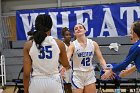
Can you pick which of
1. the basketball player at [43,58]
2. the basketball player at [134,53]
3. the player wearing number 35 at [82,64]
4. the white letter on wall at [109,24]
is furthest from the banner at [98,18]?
the basketball player at [43,58]

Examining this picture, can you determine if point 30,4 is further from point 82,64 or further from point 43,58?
point 43,58

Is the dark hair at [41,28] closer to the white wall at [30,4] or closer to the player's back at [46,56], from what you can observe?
the player's back at [46,56]

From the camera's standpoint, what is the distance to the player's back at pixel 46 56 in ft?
10.1

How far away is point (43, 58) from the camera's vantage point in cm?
309

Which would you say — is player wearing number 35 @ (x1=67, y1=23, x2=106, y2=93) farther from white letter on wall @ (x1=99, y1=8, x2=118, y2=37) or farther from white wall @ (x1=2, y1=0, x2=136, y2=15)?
white wall @ (x1=2, y1=0, x2=136, y2=15)

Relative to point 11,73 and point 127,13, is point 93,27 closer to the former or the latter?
point 127,13

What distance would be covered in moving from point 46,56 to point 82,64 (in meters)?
1.73

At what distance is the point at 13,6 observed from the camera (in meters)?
13.0

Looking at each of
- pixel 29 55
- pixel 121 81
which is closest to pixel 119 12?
pixel 121 81

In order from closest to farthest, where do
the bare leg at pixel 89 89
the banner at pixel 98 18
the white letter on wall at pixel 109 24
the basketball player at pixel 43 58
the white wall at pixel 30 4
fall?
1. the basketball player at pixel 43 58
2. the bare leg at pixel 89 89
3. the banner at pixel 98 18
4. the white letter on wall at pixel 109 24
5. the white wall at pixel 30 4

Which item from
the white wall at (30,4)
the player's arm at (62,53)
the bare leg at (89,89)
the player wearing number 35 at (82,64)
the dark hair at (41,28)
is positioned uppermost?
the white wall at (30,4)

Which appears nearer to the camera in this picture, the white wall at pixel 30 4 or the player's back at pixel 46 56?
the player's back at pixel 46 56

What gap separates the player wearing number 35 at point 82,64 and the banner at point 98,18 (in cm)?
456

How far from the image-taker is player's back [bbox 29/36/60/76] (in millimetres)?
3084
